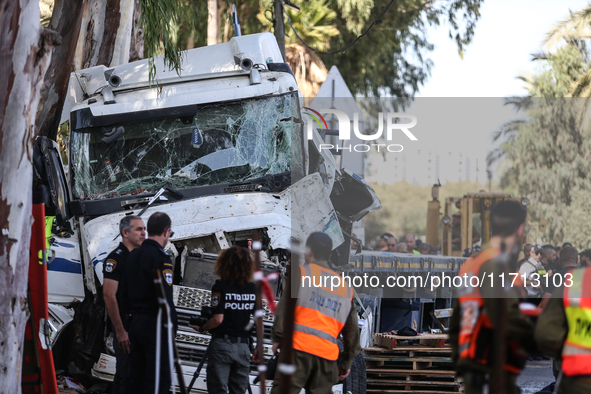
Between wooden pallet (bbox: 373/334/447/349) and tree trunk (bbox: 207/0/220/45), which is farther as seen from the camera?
tree trunk (bbox: 207/0/220/45)

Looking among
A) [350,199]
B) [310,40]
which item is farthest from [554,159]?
[310,40]

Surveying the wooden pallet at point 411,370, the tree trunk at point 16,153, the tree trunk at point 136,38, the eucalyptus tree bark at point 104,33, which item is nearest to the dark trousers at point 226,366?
the tree trunk at point 16,153

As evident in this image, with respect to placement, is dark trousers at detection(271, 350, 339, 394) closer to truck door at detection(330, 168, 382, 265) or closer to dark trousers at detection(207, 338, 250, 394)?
dark trousers at detection(207, 338, 250, 394)

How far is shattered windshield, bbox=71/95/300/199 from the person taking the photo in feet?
24.8

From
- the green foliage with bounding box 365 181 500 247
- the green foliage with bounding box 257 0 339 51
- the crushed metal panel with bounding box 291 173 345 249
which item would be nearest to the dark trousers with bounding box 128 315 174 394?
the crushed metal panel with bounding box 291 173 345 249

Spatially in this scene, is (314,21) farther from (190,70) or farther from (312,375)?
(312,375)

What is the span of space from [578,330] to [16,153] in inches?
150

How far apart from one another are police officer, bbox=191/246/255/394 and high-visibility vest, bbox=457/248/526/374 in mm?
2380

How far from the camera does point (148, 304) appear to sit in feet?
17.6

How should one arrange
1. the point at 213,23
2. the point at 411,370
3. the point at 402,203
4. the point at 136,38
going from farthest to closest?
the point at 213,23
the point at 136,38
the point at 402,203
the point at 411,370

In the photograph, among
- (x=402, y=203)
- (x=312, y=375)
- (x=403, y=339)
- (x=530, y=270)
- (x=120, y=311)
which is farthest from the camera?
(x=530, y=270)

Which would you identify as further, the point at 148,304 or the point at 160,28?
the point at 160,28

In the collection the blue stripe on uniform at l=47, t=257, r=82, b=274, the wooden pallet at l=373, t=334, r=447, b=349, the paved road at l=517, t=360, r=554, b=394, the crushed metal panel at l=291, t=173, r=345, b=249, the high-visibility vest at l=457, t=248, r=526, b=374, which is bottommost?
the paved road at l=517, t=360, r=554, b=394

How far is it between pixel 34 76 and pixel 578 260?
642 centimetres
